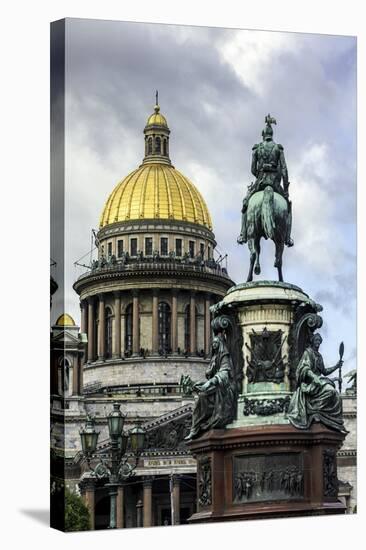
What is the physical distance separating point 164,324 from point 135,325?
8.79 feet

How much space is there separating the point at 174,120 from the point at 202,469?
19.2 m

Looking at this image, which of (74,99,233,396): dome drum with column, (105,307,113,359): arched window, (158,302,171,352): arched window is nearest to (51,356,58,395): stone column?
(74,99,233,396): dome drum with column

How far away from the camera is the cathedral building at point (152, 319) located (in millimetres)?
75438

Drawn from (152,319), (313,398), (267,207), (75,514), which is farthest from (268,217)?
(152,319)

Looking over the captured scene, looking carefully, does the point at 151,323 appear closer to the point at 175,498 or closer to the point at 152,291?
the point at 152,291

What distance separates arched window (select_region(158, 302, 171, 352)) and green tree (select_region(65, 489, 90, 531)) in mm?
34217

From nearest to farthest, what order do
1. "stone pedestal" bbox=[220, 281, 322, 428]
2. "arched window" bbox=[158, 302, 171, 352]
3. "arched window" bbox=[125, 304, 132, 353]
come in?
"stone pedestal" bbox=[220, 281, 322, 428] < "arched window" bbox=[125, 304, 132, 353] < "arched window" bbox=[158, 302, 171, 352]

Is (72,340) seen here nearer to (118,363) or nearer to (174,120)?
(174,120)

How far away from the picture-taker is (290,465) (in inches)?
1848

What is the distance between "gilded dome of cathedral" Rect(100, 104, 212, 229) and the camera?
6962cm

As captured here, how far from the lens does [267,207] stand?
48906 mm

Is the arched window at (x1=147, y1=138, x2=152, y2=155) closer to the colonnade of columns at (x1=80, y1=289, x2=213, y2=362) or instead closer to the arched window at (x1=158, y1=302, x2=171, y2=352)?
the colonnade of columns at (x1=80, y1=289, x2=213, y2=362)

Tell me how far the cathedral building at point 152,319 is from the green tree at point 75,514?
16679mm

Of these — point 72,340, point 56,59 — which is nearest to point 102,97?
point 56,59
